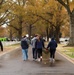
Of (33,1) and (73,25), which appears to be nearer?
(73,25)

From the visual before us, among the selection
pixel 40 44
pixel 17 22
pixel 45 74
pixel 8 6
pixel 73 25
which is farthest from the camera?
pixel 17 22

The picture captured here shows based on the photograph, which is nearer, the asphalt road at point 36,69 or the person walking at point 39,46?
the asphalt road at point 36,69

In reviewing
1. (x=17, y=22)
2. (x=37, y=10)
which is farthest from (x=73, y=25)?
(x=17, y=22)

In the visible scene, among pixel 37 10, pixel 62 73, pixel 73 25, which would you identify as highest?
pixel 37 10

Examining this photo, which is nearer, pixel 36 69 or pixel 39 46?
pixel 36 69

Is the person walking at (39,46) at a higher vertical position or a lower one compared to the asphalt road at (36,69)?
higher

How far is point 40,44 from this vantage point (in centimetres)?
2158

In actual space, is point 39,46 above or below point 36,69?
above

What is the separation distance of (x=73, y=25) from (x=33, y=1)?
21167mm

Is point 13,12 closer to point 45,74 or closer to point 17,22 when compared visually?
point 17,22

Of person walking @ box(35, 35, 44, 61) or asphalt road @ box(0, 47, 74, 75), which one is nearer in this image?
asphalt road @ box(0, 47, 74, 75)

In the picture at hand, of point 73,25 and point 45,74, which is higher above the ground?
point 73,25

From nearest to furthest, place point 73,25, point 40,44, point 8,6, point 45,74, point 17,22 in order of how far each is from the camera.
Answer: point 45,74, point 40,44, point 73,25, point 8,6, point 17,22

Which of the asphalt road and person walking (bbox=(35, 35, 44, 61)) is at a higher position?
person walking (bbox=(35, 35, 44, 61))
